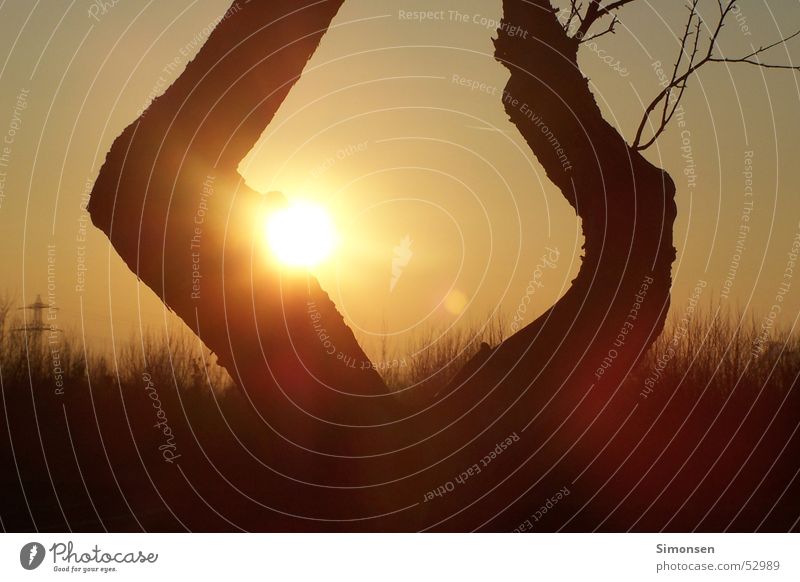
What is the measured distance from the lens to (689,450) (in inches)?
286

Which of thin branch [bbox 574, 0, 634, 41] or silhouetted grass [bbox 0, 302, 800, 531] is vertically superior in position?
thin branch [bbox 574, 0, 634, 41]

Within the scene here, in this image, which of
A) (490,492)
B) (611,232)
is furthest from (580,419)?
(611,232)

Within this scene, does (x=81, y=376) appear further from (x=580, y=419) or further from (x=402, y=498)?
(x=580, y=419)

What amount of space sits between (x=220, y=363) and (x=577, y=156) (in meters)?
2.49

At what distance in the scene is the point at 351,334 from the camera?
6836mm

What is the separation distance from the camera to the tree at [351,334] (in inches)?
262

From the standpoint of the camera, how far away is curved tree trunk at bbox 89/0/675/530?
6.65 metres
